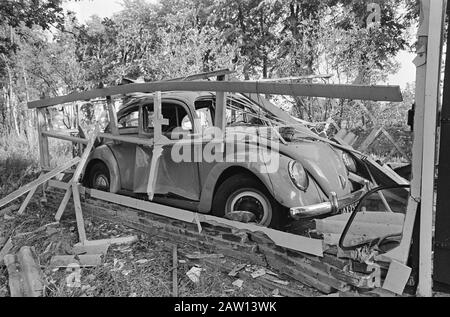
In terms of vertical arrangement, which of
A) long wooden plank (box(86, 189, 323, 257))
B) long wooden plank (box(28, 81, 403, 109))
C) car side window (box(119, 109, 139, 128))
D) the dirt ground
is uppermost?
long wooden plank (box(28, 81, 403, 109))

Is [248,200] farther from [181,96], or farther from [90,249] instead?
[90,249]

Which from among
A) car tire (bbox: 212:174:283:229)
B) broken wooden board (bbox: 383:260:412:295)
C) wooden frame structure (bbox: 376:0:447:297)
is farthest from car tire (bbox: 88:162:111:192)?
wooden frame structure (bbox: 376:0:447:297)

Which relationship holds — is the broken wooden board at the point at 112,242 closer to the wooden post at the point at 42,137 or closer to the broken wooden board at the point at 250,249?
the broken wooden board at the point at 250,249

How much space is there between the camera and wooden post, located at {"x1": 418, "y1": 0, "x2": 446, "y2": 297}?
1.96m

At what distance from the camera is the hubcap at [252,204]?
3254 mm

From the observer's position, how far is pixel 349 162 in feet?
13.8

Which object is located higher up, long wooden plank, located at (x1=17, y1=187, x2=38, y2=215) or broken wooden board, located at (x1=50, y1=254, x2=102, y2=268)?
long wooden plank, located at (x1=17, y1=187, x2=38, y2=215)

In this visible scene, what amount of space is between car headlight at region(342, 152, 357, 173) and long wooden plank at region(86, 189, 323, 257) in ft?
5.45

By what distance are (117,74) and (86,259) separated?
471 inches

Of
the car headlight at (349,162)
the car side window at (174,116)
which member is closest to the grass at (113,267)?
the car side window at (174,116)

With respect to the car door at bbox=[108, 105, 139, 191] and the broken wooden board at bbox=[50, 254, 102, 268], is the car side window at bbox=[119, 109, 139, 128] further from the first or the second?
the broken wooden board at bbox=[50, 254, 102, 268]

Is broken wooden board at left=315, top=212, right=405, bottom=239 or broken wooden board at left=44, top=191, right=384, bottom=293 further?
broken wooden board at left=315, top=212, right=405, bottom=239
